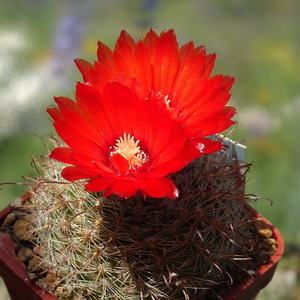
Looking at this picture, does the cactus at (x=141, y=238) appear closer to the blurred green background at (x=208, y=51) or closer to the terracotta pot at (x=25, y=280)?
the terracotta pot at (x=25, y=280)

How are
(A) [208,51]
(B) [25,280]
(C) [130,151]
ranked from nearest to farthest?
(C) [130,151]
(B) [25,280]
(A) [208,51]

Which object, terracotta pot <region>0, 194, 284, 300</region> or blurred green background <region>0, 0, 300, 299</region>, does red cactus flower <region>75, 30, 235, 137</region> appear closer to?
terracotta pot <region>0, 194, 284, 300</region>

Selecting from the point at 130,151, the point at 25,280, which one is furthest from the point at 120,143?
the point at 25,280

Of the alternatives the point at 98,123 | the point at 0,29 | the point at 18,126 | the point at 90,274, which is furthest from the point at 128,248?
the point at 0,29

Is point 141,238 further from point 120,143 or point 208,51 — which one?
point 208,51

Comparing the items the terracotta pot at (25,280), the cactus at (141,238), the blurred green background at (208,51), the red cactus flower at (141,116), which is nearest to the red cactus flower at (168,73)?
the red cactus flower at (141,116)

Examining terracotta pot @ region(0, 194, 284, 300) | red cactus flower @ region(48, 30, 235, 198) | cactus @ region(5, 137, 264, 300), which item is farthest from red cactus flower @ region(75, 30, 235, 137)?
terracotta pot @ region(0, 194, 284, 300)
